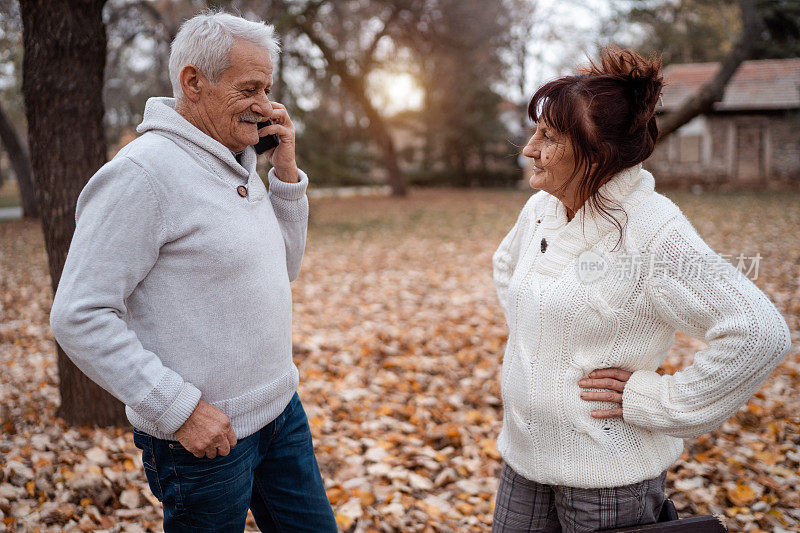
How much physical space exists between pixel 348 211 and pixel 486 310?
12.9 metres

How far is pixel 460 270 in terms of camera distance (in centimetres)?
916

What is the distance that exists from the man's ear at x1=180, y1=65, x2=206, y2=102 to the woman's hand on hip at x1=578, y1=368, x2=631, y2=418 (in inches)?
57.0

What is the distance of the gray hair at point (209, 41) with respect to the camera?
1757 millimetres

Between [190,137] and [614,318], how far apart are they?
134cm

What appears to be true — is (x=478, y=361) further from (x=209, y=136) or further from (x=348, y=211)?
(x=348, y=211)

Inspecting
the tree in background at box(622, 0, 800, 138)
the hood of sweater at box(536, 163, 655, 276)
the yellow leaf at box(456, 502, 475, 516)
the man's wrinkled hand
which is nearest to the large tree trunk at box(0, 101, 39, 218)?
the yellow leaf at box(456, 502, 475, 516)

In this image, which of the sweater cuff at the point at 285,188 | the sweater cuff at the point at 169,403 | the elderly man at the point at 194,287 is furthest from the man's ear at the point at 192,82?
the sweater cuff at the point at 169,403

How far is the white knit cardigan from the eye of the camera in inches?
59.7

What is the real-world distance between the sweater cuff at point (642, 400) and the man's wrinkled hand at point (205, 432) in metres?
1.15

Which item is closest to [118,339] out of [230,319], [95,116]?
[230,319]

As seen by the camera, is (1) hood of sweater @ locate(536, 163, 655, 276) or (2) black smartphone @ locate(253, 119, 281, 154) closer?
(1) hood of sweater @ locate(536, 163, 655, 276)

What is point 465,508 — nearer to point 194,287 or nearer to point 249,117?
point 194,287

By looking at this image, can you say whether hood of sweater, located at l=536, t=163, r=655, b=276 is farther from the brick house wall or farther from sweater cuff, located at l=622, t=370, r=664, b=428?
the brick house wall

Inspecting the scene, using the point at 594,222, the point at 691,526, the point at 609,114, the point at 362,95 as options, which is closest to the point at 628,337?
the point at 594,222
